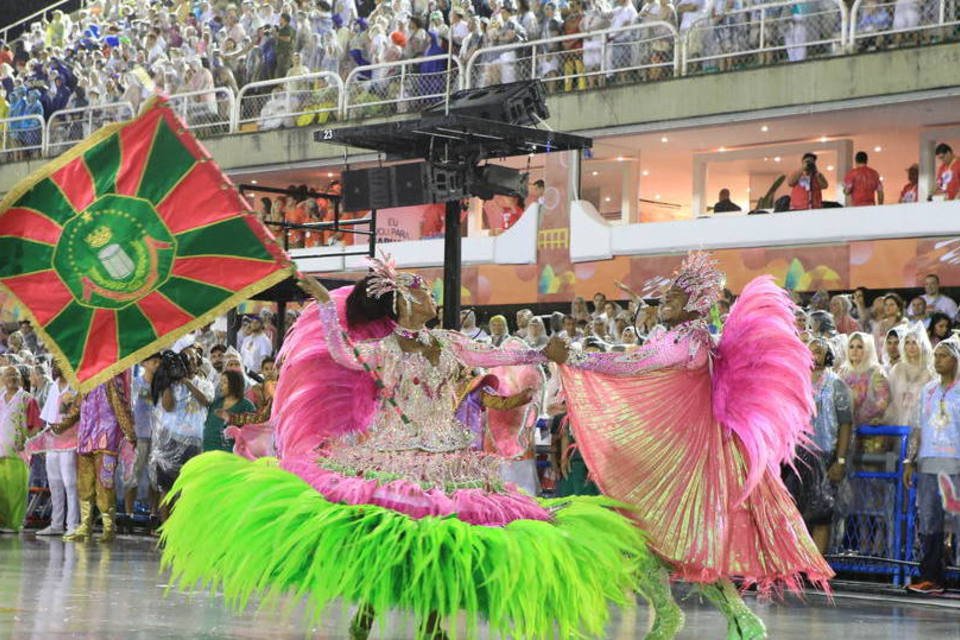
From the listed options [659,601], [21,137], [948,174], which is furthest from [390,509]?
[21,137]

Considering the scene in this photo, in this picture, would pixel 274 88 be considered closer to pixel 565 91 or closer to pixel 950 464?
pixel 565 91

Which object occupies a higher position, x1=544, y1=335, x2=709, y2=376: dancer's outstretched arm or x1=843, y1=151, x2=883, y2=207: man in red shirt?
x1=843, y1=151, x2=883, y2=207: man in red shirt

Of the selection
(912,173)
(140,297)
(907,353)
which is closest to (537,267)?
(912,173)

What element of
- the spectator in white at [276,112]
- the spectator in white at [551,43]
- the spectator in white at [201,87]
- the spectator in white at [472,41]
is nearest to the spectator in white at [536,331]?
the spectator in white at [551,43]

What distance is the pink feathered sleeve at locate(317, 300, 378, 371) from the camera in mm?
6539

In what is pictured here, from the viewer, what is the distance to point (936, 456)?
1045cm

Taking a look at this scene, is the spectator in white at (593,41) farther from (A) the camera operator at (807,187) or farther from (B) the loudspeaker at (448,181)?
(B) the loudspeaker at (448,181)

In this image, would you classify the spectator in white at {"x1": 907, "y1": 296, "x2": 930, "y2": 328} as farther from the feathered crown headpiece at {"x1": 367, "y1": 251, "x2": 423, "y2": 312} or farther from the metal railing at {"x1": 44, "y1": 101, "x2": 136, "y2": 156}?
the metal railing at {"x1": 44, "y1": 101, "x2": 136, "y2": 156}

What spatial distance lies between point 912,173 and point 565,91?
4450 millimetres

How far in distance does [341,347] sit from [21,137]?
73.4 feet

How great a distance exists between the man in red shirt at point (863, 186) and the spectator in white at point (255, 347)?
6911 mm

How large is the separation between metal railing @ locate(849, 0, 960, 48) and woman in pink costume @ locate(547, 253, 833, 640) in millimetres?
10190

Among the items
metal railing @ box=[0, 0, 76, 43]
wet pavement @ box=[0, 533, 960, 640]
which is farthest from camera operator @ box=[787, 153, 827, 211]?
metal railing @ box=[0, 0, 76, 43]

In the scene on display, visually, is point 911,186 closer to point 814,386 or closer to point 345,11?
point 814,386
